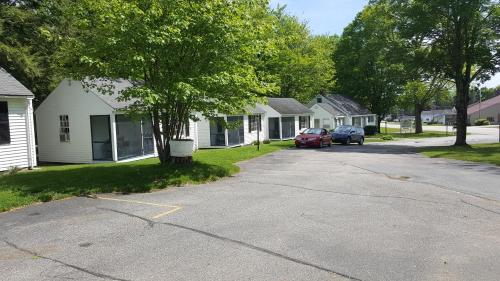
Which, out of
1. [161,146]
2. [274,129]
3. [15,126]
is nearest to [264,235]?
[161,146]

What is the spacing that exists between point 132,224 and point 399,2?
3137cm

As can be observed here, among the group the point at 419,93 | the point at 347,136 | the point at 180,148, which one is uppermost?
the point at 419,93

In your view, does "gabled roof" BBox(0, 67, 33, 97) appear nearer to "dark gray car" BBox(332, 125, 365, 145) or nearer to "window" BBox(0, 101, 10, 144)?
"window" BBox(0, 101, 10, 144)

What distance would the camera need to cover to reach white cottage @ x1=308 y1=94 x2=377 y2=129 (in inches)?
2082

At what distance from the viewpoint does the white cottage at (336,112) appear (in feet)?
173

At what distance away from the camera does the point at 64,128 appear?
71.2ft

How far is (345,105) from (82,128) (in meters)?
43.4

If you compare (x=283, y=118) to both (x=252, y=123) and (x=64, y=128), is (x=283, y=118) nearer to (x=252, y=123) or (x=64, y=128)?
(x=252, y=123)

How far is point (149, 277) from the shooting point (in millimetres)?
5738

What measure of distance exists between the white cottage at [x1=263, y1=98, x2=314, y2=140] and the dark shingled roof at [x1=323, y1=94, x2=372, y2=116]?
38.5 feet

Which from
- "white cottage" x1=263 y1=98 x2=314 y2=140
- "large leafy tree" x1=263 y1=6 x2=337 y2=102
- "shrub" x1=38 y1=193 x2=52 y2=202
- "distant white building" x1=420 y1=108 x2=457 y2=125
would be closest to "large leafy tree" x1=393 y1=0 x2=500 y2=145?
"white cottage" x1=263 y1=98 x2=314 y2=140

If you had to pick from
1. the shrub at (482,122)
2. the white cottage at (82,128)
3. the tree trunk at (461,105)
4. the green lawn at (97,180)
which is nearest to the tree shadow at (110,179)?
the green lawn at (97,180)

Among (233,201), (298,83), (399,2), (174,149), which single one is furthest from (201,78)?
(298,83)

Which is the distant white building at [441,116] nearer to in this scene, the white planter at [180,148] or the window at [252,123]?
the window at [252,123]
